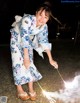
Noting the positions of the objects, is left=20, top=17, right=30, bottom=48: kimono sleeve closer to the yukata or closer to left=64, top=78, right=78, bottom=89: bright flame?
the yukata

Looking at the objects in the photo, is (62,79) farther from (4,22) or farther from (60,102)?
(4,22)

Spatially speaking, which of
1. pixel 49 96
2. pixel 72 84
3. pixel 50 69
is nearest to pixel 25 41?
pixel 49 96

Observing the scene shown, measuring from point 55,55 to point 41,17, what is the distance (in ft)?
11.3

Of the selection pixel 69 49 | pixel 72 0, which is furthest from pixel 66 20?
pixel 69 49

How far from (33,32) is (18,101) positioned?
1.23 metres

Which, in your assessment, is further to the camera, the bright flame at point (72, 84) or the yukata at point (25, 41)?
the bright flame at point (72, 84)

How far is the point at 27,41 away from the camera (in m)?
3.68

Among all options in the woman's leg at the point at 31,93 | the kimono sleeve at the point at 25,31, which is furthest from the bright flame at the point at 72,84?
the kimono sleeve at the point at 25,31

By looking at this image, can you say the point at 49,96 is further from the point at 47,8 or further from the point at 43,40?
the point at 47,8

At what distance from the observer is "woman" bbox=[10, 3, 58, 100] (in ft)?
12.0

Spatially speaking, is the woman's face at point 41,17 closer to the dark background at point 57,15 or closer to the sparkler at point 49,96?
the sparkler at point 49,96

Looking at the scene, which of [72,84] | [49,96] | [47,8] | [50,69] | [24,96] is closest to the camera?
[47,8]

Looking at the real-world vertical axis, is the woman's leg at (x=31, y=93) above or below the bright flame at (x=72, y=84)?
above

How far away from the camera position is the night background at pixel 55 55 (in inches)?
175
